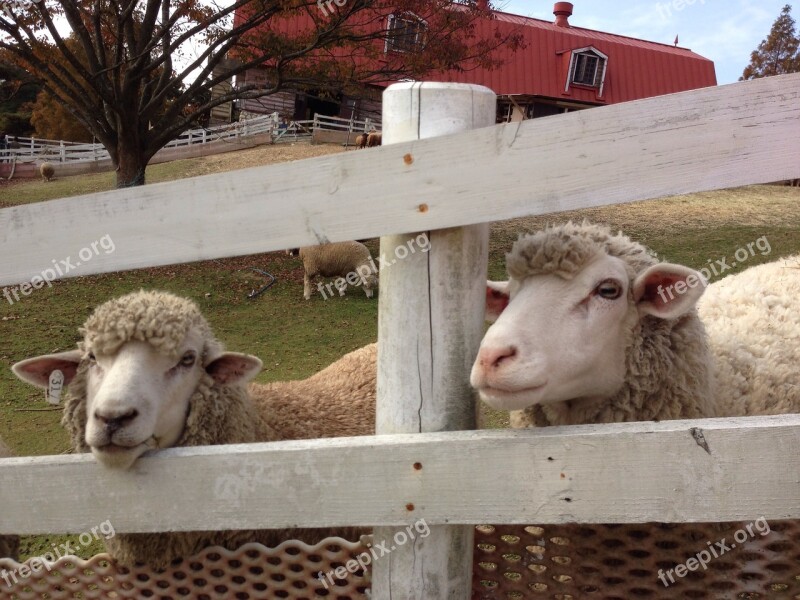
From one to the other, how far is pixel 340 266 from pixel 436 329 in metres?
8.32

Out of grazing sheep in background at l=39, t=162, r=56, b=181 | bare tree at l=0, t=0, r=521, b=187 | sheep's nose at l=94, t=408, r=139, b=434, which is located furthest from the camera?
grazing sheep in background at l=39, t=162, r=56, b=181

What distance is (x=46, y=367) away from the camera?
2477 millimetres

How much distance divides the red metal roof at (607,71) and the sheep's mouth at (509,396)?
78.7ft

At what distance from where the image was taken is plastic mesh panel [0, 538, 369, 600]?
1.76m

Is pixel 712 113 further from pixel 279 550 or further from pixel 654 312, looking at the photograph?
pixel 279 550

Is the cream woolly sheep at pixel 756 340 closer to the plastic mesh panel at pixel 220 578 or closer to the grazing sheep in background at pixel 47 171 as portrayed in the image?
the plastic mesh panel at pixel 220 578

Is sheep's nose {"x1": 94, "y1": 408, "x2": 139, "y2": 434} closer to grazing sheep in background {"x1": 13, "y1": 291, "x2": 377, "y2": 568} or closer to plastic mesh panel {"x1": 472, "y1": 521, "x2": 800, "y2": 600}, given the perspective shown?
grazing sheep in background {"x1": 13, "y1": 291, "x2": 377, "y2": 568}

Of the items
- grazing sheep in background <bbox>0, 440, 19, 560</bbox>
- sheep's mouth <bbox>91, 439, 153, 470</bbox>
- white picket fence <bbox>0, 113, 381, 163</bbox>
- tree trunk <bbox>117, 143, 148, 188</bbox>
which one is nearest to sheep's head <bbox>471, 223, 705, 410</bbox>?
sheep's mouth <bbox>91, 439, 153, 470</bbox>

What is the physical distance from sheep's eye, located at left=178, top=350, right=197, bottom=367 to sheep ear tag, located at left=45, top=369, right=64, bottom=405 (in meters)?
0.44

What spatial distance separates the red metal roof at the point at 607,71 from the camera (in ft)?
86.9

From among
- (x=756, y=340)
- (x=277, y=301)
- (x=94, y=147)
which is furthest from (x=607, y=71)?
(x=756, y=340)

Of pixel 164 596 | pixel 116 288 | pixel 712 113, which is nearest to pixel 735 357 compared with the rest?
pixel 712 113

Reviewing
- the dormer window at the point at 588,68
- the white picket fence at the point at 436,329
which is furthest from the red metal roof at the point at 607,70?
the white picket fence at the point at 436,329

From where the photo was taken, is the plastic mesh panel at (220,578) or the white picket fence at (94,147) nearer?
the plastic mesh panel at (220,578)
